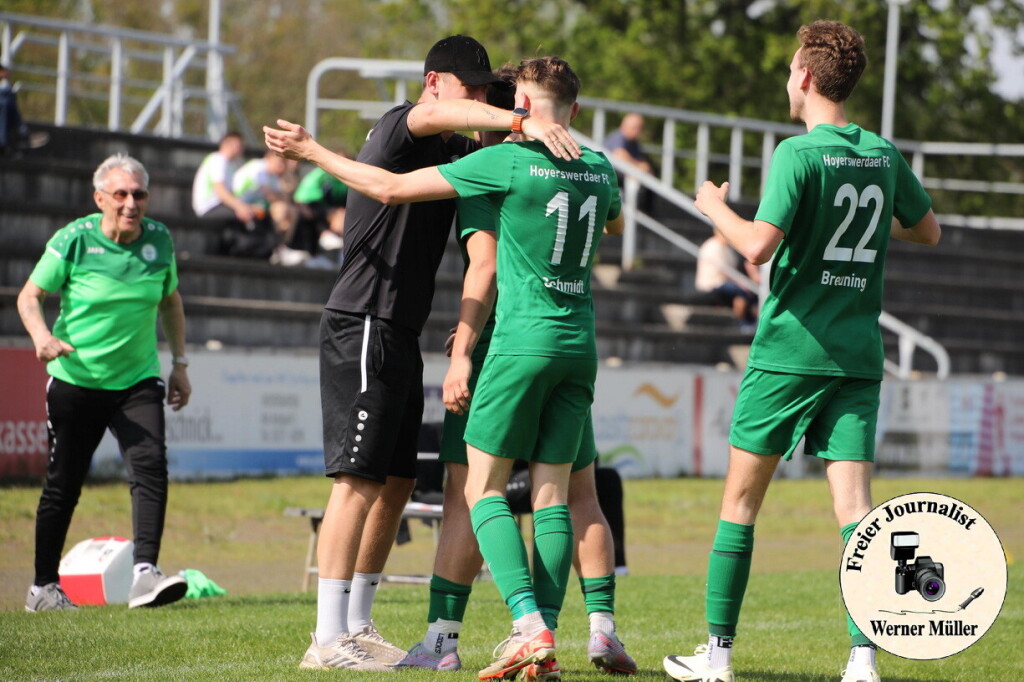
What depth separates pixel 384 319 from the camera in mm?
5391

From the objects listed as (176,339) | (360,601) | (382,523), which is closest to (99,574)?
(176,339)

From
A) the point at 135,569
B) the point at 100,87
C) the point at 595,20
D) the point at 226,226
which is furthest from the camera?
the point at 100,87

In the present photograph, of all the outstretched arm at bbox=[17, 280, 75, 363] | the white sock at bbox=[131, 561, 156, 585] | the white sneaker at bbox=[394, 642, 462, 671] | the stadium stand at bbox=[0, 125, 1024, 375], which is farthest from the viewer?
the stadium stand at bbox=[0, 125, 1024, 375]

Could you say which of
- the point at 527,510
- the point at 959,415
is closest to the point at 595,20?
the point at 959,415

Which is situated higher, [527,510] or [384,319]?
[384,319]

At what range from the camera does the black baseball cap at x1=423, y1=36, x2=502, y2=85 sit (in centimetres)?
536

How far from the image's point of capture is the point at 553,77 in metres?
5.11

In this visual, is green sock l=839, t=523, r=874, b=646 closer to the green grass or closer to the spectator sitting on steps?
the green grass

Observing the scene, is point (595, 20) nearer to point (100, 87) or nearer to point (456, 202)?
point (100, 87)

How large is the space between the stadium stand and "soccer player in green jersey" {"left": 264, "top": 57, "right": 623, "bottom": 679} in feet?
27.6

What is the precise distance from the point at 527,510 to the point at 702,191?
361cm

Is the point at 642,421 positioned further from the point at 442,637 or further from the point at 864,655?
the point at 864,655

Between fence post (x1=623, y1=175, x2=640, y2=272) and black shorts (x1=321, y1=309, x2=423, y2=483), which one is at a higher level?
fence post (x1=623, y1=175, x2=640, y2=272)

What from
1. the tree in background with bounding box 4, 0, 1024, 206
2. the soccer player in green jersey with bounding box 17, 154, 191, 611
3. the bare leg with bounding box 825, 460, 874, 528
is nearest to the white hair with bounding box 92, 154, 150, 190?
the soccer player in green jersey with bounding box 17, 154, 191, 611
